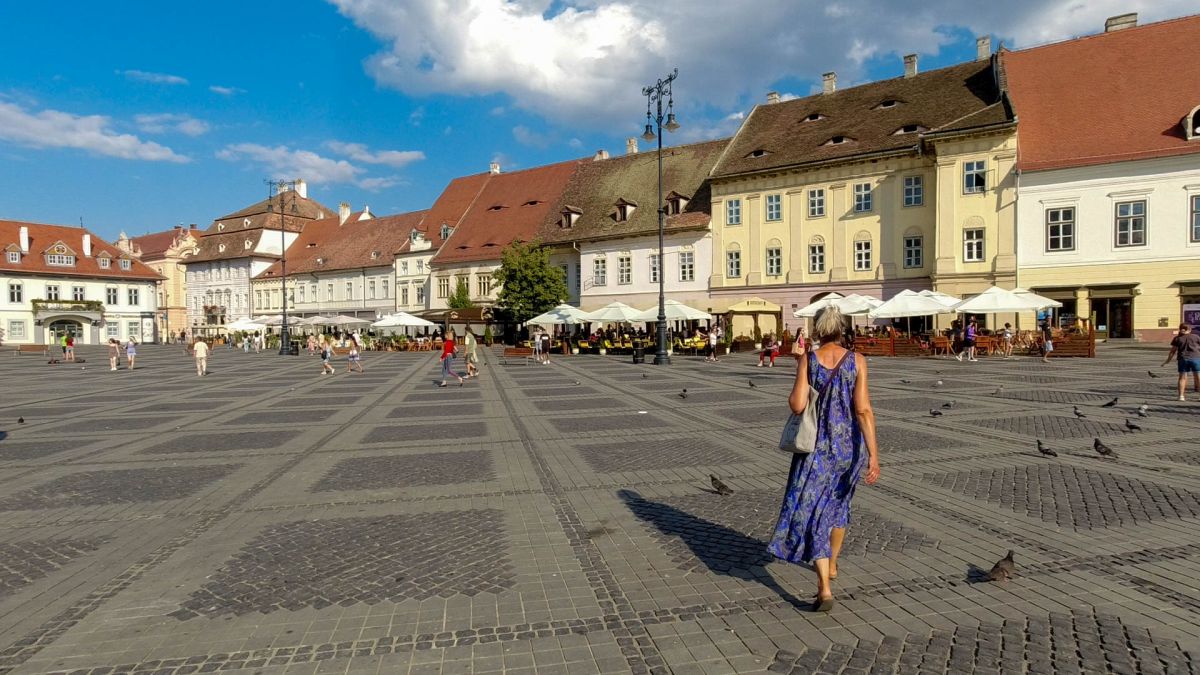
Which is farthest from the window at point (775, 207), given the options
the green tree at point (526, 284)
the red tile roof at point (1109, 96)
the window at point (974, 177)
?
the green tree at point (526, 284)

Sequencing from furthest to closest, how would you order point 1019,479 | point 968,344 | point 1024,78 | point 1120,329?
point 1024,78 < point 1120,329 < point 968,344 < point 1019,479

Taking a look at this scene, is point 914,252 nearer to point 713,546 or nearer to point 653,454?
point 653,454

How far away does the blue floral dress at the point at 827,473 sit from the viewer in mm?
4156

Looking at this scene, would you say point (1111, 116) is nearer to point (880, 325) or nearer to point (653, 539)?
point (880, 325)

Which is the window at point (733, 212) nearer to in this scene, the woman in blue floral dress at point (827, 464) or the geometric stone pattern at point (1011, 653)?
the woman in blue floral dress at point (827, 464)

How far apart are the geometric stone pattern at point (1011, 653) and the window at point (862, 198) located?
124ft

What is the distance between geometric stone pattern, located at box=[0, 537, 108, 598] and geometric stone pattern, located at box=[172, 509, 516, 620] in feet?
4.28

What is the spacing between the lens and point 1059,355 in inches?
1027

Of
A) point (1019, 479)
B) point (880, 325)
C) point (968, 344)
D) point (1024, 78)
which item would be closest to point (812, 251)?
point (880, 325)

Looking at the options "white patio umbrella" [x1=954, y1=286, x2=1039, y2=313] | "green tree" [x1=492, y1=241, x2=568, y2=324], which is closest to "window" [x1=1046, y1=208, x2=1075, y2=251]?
"white patio umbrella" [x1=954, y1=286, x2=1039, y2=313]

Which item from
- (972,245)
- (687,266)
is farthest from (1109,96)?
(687,266)

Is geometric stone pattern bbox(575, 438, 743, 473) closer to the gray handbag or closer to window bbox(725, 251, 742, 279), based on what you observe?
the gray handbag

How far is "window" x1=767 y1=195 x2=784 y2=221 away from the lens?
4172 centimetres

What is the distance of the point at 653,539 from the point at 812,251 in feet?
125
